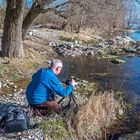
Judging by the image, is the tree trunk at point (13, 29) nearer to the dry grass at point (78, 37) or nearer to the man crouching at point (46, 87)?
the man crouching at point (46, 87)

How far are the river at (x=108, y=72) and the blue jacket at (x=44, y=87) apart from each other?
4.87 m

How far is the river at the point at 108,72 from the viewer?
1505 centimetres

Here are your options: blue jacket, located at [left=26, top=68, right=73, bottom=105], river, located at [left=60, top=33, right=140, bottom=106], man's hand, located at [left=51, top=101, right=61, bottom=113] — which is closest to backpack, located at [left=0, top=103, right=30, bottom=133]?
blue jacket, located at [left=26, top=68, right=73, bottom=105]

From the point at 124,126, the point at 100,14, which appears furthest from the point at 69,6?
the point at 124,126

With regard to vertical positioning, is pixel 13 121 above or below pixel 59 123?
above

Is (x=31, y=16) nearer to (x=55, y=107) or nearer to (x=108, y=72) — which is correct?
(x=108, y=72)

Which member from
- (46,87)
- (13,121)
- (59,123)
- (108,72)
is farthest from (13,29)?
(13,121)

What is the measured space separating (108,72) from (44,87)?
1037cm

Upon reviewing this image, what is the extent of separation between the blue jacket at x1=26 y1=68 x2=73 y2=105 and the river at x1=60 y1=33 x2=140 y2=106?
4.87 m

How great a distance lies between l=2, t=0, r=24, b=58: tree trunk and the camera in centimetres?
1516

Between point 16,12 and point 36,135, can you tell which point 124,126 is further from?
point 16,12

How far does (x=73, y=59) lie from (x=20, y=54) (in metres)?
6.54

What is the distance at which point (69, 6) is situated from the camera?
19.0 meters

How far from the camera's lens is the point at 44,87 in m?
8.54
